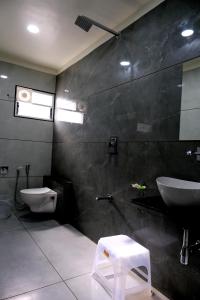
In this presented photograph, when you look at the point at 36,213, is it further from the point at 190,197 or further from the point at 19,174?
the point at 190,197

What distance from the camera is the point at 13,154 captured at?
143 inches

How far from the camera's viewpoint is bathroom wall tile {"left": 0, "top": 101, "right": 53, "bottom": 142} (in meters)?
3.56

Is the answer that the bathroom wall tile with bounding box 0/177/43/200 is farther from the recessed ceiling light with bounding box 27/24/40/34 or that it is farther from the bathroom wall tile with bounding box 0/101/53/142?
the recessed ceiling light with bounding box 27/24/40/34

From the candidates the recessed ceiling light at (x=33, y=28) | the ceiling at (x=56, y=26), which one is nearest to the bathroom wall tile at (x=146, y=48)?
the ceiling at (x=56, y=26)

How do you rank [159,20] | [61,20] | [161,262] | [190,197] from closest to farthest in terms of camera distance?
[190,197] → [161,262] → [159,20] → [61,20]

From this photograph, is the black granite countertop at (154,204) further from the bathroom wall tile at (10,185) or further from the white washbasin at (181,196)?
the bathroom wall tile at (10,185)

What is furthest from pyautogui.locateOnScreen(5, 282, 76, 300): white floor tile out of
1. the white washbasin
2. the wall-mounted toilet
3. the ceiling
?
the ceiling

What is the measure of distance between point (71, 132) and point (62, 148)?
415mm

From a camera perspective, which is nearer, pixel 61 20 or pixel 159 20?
pixel 159 20

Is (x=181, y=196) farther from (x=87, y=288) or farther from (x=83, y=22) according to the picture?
(x=83, y=22)

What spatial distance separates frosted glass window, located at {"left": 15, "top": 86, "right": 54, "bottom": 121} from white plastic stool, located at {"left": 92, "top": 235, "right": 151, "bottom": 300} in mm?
2760

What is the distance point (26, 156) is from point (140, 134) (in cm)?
245

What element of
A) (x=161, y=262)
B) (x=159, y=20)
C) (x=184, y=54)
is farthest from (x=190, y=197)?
(x=159, y=20)

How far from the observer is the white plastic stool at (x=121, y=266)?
1604 mm
